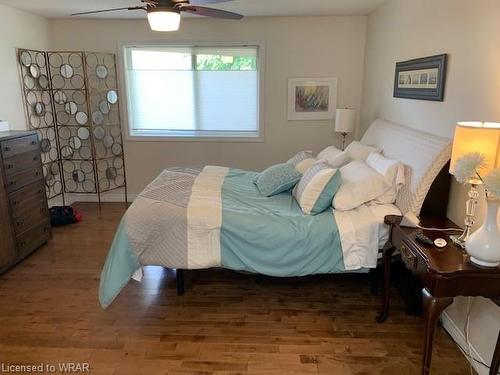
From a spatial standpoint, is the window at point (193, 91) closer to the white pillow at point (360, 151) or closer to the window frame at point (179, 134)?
the window frame at point (179, 134)

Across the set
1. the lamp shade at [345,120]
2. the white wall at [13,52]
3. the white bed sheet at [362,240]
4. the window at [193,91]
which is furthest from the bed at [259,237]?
the window at [193,91]

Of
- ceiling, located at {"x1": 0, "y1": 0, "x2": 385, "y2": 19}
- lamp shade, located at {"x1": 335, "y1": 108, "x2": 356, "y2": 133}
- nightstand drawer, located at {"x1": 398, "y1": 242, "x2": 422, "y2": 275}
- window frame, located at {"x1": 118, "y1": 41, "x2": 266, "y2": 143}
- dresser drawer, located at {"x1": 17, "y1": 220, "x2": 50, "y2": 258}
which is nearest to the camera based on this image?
nightstand drawer, located at {"x1": 398, "y1": 242, "x2": 422, "y2": 275}

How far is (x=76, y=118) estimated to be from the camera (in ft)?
15.6

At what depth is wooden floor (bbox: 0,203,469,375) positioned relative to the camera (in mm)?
2164

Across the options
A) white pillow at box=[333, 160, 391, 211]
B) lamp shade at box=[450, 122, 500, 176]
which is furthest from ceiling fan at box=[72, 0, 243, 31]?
lamp shade at box=[450, 122, 500, 176]

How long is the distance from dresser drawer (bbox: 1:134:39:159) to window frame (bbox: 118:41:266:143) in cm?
160

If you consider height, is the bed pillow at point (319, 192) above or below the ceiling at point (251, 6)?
below

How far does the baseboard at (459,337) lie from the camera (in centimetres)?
207

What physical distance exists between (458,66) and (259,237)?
165 centimetres

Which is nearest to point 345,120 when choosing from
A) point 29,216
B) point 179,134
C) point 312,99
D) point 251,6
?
point 312,99

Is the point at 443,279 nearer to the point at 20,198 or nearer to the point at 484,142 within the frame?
the point at 484,142

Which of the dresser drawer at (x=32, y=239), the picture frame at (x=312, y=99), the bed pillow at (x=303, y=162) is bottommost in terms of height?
the dresser drawer at (x=32, y=239)

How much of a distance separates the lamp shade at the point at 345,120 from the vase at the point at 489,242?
9.04 feet

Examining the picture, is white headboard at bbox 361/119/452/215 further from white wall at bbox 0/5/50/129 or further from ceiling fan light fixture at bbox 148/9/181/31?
white wall at bbox 0/5/50/129
